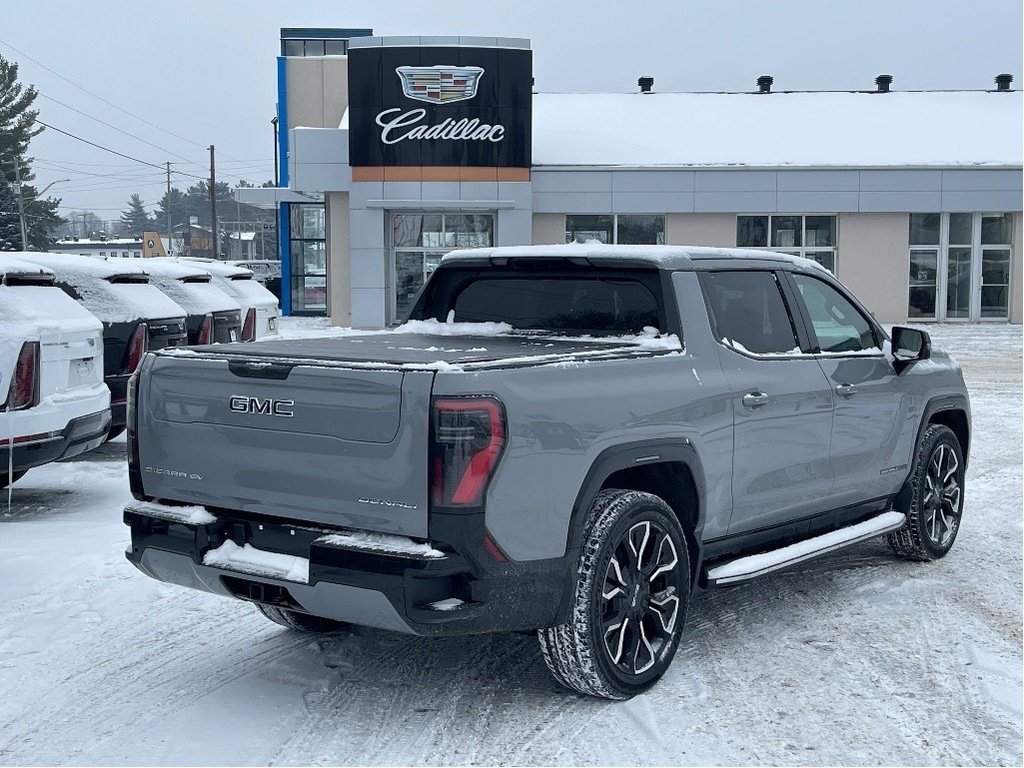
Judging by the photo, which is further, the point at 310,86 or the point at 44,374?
the point at 310,86

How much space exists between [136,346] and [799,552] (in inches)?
257

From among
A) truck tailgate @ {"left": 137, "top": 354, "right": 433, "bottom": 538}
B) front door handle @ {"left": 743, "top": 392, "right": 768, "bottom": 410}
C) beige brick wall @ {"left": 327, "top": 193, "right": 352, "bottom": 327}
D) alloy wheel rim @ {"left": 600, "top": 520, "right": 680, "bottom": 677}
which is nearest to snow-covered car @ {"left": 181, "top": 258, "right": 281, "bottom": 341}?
truck tailgate @ {"left": 137, "top": 354, "right": 433, "bottom": 538}

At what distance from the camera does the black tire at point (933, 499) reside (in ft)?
22.4

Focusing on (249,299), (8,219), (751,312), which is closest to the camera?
(751,312)

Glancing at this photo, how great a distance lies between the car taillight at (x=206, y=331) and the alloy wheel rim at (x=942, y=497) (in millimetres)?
7557

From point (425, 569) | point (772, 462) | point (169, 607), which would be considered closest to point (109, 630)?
point (169, 607)

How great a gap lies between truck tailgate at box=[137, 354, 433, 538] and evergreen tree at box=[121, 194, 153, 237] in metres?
176

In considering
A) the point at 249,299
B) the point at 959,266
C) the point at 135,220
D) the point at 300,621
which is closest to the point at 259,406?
the point at 300,621

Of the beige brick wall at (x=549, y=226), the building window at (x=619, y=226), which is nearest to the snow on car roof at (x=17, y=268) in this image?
the beige brick wall at (x=549, y=226)

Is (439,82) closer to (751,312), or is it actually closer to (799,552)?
(751,312)

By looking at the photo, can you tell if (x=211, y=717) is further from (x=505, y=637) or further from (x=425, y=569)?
(x=505, y=637)

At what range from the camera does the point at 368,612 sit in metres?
4.11

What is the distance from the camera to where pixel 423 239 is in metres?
32.0

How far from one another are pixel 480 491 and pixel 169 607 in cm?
265
